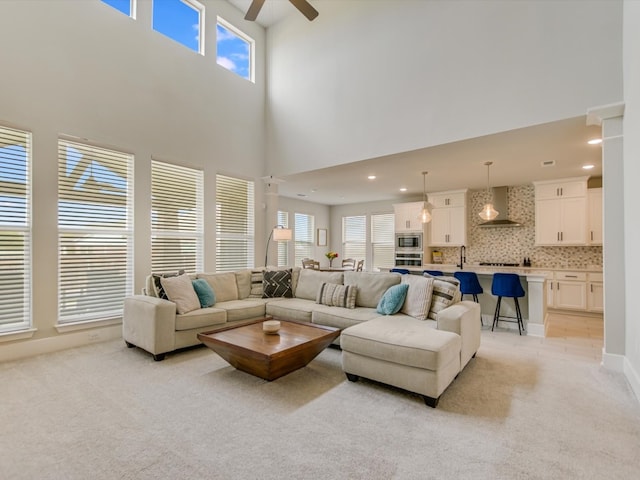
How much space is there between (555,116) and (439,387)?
3251 millimetres

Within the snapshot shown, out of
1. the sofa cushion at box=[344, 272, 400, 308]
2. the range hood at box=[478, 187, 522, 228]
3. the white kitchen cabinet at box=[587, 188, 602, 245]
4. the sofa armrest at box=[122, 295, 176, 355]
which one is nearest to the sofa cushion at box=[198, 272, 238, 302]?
the sofa armrest at box=[122, 295, 176, 355]

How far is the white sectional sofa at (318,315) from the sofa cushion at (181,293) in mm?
94

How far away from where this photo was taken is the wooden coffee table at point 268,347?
2.77m

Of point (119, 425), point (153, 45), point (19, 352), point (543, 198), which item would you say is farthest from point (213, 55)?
point (543, 198)

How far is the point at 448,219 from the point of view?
7832mm

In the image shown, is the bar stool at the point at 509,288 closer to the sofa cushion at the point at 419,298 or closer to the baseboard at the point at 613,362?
the baseboard at the point at 613,362

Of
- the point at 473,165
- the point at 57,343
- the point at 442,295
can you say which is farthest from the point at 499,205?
the point at 57,343

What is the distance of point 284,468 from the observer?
182cm

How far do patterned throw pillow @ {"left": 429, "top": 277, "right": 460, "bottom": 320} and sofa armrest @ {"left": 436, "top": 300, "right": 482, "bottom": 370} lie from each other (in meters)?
0.09

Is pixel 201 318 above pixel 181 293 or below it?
below

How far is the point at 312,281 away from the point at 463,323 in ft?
7.82

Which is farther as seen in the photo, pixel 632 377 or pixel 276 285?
pixel 276 285

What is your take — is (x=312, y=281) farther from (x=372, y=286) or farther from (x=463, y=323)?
(x=463, y=323)

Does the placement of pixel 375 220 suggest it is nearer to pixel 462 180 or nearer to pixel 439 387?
pixel 462 180
